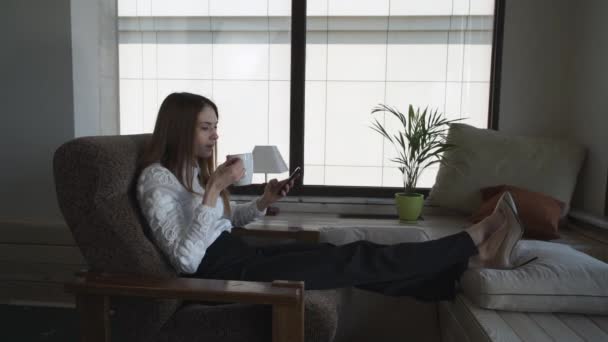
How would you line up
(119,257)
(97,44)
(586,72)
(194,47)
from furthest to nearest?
(194,47)
(97,44)
(586,72)
(119,257)

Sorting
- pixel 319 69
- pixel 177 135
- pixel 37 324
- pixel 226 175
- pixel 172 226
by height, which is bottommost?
pixel 37 324

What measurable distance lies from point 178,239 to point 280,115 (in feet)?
5.84

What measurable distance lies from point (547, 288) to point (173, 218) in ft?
4.12

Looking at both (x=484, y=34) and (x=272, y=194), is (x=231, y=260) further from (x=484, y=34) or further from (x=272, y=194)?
(x=484, y=34)

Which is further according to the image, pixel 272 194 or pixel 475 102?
pixel 475 102

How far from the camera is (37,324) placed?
7.85 feet

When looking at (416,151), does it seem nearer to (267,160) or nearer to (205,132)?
(267,160)

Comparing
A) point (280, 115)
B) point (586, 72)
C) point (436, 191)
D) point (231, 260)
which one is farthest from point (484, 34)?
point (231, 260)

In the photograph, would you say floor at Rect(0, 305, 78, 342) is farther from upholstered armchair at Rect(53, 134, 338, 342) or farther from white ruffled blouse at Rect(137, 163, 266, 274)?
white ruffled blouse at Rect(137, 163, 266, 274)

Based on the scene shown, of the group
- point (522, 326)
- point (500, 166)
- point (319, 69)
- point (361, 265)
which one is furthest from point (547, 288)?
point (319, 69)

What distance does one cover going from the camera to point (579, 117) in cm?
279

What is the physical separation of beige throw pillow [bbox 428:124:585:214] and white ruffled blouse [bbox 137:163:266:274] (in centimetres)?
167

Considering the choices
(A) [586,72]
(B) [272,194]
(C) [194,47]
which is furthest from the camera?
(C) [194,47]

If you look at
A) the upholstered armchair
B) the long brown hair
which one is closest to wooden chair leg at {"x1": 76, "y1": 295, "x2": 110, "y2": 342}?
the upholstered armchair
